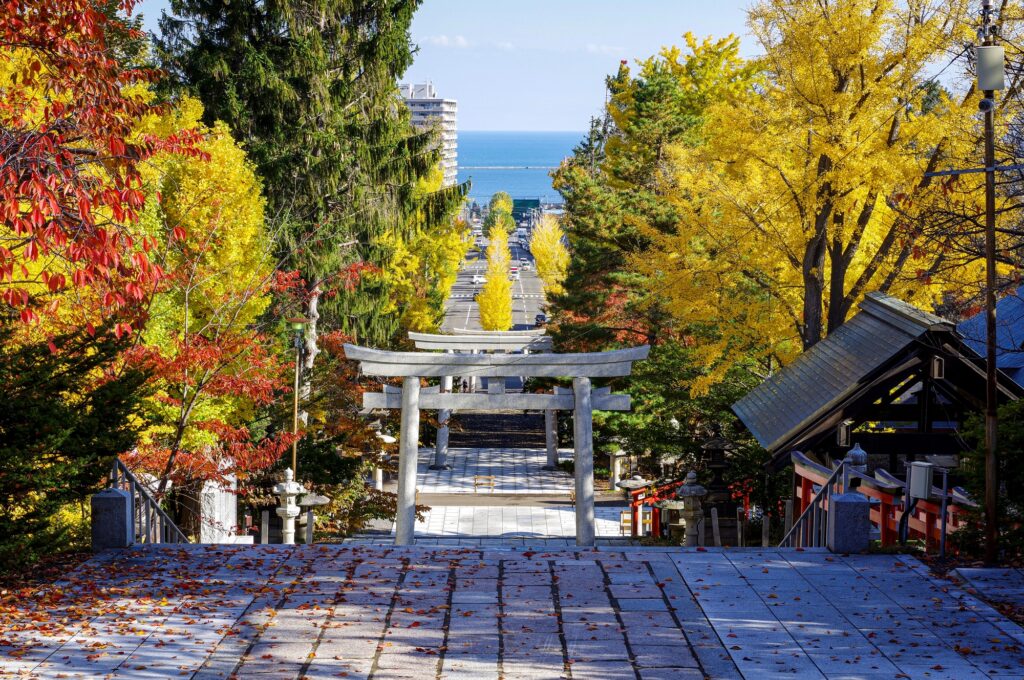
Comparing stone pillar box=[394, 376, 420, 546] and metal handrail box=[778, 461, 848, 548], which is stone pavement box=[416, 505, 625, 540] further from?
metal handrail box=[778, 461, 848, 548]

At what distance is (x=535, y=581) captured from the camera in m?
10.6

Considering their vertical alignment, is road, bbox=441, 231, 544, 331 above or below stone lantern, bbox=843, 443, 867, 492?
above

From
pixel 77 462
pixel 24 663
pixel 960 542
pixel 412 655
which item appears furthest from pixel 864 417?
pixel 24 663

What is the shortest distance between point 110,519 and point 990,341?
960 centimetres

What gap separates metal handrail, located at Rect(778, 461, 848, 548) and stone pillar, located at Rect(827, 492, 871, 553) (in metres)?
0.41

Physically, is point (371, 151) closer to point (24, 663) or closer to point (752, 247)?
point (752, 247)

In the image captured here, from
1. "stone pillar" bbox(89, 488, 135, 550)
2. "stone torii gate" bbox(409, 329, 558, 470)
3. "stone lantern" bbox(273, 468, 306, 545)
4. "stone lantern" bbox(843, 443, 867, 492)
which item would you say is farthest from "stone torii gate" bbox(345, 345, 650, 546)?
"stone torii gate" bbox(409, 329, 558, 470)

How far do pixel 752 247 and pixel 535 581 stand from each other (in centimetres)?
1312

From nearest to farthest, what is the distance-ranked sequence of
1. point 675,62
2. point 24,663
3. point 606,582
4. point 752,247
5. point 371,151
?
point 24,663
point 606,582
point 752,247
point 371,151
point 675,62

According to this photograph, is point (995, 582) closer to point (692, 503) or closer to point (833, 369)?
point (833, 369)

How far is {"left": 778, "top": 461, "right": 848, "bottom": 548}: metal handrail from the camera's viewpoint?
12.3 meters

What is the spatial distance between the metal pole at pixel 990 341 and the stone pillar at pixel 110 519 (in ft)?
30.3

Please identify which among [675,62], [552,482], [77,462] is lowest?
[552,482]

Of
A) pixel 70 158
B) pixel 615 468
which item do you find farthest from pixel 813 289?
pixel 70 158
